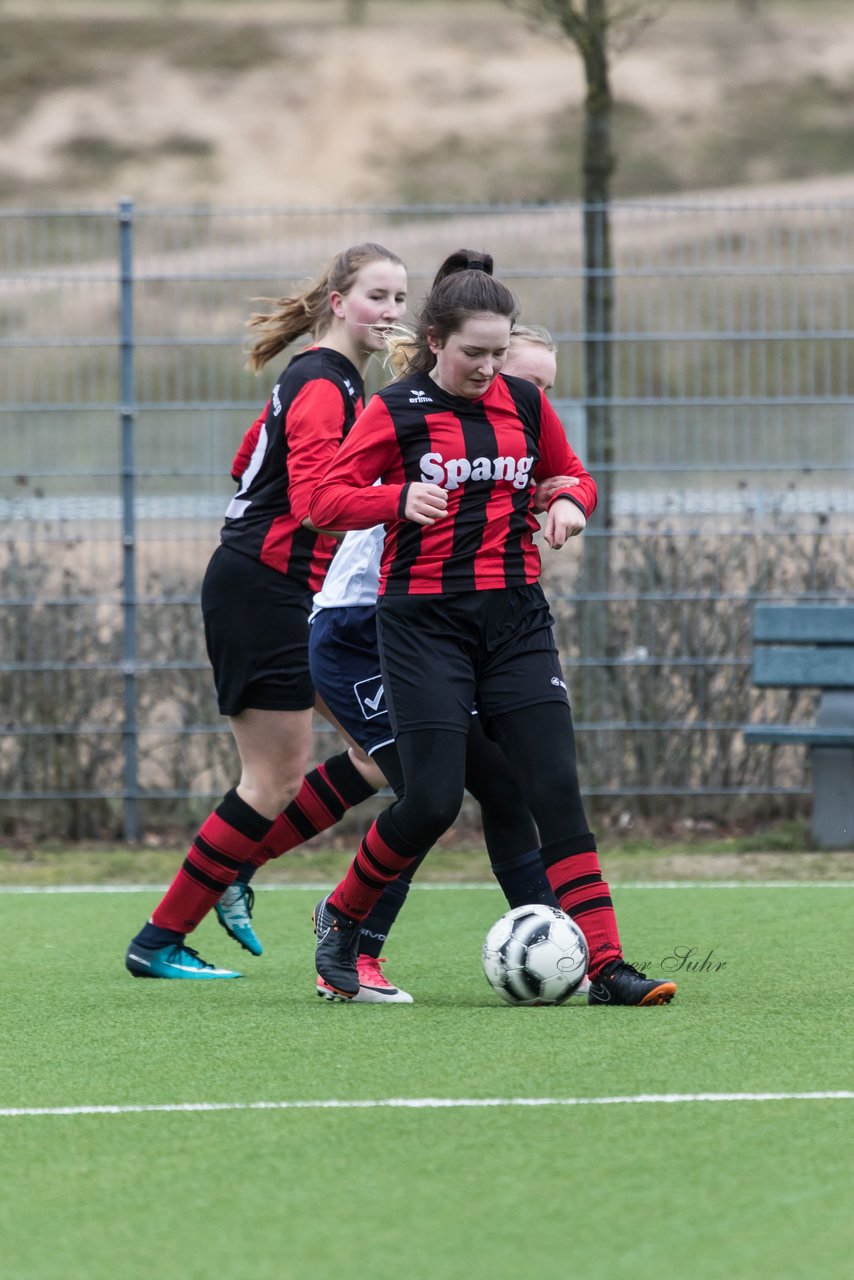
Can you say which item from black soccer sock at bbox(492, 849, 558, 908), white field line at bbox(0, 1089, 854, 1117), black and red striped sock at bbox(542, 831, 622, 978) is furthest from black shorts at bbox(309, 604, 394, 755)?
white field line at bbox(0, 1089, 854, 1117)

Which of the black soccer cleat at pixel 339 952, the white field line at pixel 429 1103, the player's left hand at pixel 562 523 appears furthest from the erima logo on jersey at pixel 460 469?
the white field line at pixel 429 1103

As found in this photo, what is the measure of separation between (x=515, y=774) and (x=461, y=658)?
0.34 metres

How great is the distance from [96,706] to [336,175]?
45178mm

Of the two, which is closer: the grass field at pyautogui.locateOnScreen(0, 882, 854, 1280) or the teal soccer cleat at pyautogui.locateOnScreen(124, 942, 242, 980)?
the grass field at pyautogui.locateOnScreen(0, 882, 854, 1280)

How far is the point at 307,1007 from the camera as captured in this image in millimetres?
5105

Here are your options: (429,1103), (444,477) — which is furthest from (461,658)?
(429,1103)

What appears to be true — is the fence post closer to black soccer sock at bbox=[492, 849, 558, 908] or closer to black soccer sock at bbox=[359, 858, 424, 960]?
black soccer sock at bbox=[359, 858, 424, 960]

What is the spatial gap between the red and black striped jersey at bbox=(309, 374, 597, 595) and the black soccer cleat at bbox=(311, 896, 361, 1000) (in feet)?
2.91

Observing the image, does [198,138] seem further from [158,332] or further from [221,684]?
[221,684]

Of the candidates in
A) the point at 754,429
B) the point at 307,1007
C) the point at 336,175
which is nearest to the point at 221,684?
the point at 307,1007

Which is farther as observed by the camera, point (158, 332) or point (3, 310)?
point (3, 310)

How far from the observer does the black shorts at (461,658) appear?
4824 mm

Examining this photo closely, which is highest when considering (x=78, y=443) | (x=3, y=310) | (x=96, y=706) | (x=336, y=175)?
(x=336, y=175)

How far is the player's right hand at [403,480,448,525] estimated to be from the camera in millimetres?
4609
